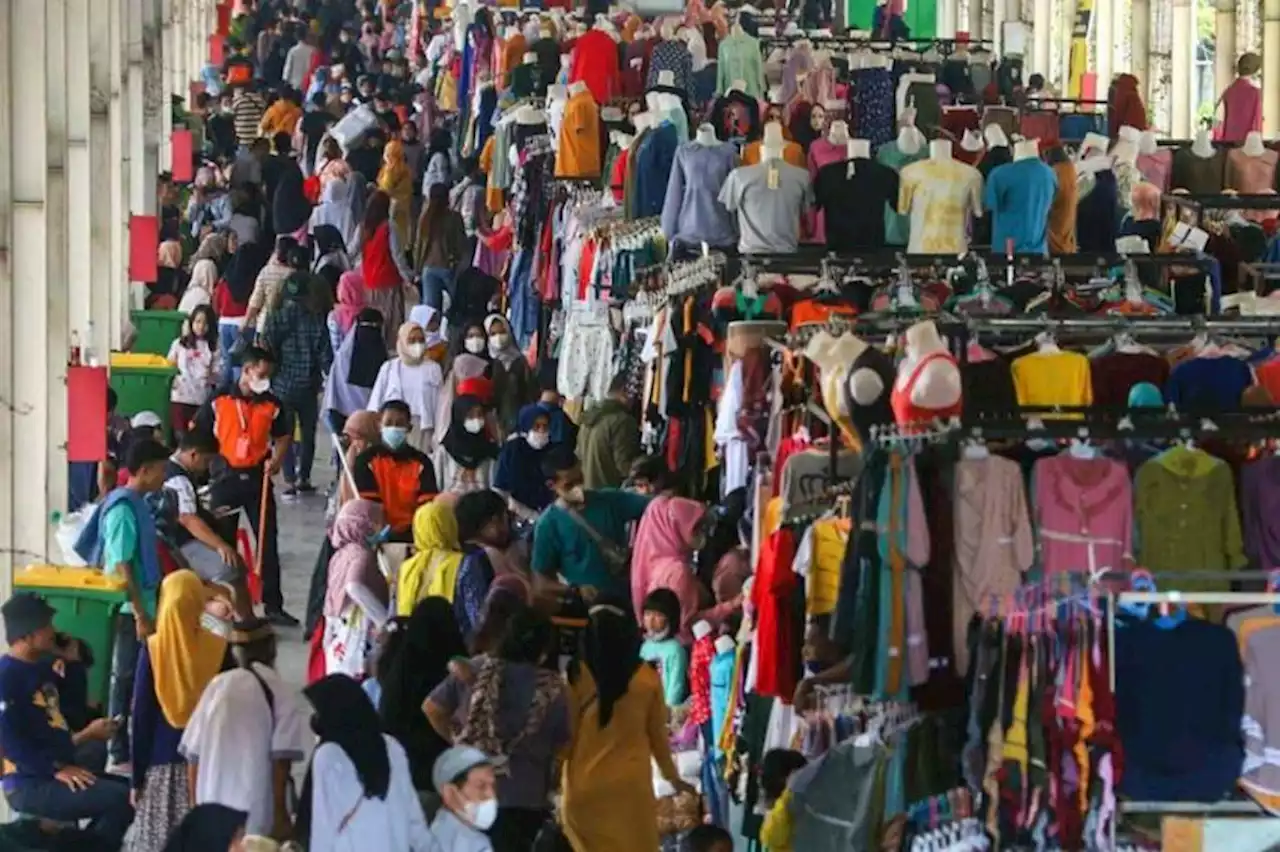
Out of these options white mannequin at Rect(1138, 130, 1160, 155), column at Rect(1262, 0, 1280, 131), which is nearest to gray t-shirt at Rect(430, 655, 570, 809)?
white mannequin at Rect(1138, 130, 1160, 155)

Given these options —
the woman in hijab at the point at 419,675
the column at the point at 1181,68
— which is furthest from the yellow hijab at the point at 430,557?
the column at the point at 1181,68

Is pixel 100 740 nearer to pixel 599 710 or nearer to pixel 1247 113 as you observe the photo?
pixel 599 710

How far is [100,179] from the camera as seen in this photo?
27.2 m

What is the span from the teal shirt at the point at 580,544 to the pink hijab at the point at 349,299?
781cm

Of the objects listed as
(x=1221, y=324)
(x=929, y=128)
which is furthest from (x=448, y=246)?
(x=1221, y=324)

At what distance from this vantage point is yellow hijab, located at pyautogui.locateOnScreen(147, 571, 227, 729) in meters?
13.8

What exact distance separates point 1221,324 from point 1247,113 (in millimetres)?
12649

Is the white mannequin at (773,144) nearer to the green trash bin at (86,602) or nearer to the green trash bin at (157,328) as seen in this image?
the green trash bin at (86,602)

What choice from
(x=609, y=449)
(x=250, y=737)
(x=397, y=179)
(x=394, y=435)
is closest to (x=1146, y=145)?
(x=609, y=449)

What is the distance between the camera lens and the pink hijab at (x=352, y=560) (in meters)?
16.4

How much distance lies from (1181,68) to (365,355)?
15745mm

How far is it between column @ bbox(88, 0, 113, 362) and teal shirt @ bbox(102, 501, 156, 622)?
9943 mm

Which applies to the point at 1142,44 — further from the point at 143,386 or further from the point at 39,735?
the point at 39,735

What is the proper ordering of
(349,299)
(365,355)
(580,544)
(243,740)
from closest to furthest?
(243,740), (580,544), (365,355), (349,299)
